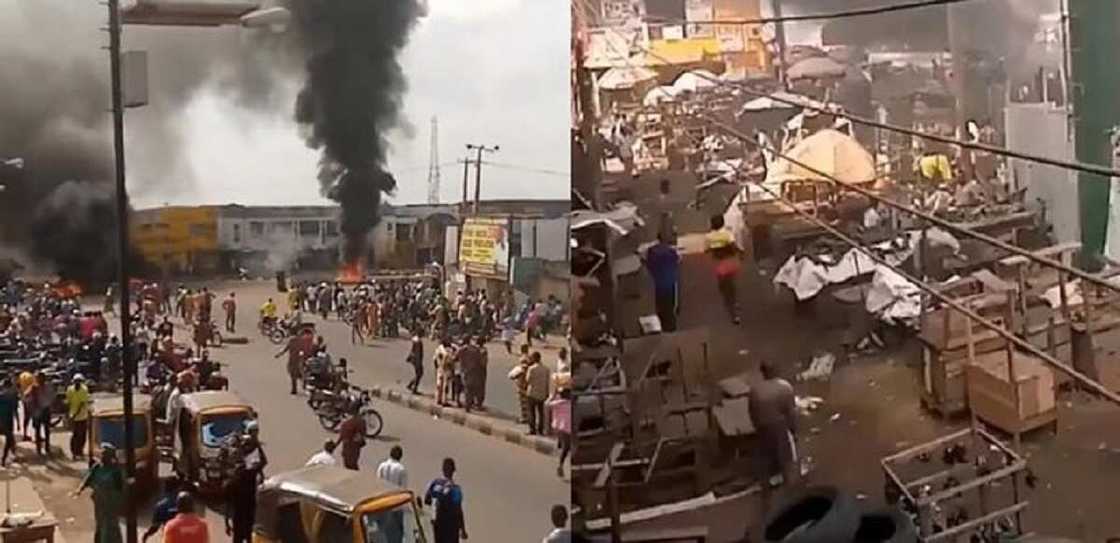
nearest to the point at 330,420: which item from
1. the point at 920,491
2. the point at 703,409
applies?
the point at 703,409

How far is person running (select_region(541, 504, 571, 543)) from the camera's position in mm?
2277

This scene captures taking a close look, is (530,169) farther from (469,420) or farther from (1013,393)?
(1013,393)

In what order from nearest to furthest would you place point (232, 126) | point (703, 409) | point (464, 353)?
point (232, 126), point (464, 353), point (703, 409)

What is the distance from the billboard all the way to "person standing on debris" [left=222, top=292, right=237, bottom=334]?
14.3 inches

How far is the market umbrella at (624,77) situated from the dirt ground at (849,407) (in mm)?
165

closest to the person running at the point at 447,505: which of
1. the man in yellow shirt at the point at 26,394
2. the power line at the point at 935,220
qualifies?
the man in yellow shirt at the point at 26,394

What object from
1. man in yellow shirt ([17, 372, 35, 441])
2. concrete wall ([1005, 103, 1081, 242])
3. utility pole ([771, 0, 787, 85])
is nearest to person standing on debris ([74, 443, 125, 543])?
man in yellow shirt ([17, 372, 35, 441])

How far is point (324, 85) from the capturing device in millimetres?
1975

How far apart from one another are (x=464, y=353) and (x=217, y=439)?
1.35 feet

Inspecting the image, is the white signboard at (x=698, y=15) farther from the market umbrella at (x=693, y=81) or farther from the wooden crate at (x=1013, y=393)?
the wooden crate at (x=1013, y=393)

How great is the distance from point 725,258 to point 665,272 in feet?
0.35

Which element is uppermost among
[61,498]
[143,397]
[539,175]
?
[539,175]

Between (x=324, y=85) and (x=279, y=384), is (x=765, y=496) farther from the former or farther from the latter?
(x=324, y=85)

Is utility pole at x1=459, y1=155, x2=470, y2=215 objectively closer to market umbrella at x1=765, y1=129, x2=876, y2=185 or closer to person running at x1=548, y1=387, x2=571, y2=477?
person running at x1=548, y1=387, x2=571, y2=477
